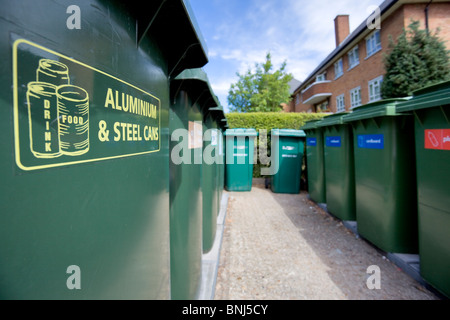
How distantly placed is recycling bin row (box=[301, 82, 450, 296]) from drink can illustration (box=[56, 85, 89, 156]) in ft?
10.4

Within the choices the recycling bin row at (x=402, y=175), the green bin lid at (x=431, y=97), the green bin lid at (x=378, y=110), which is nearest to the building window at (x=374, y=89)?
the recycling bin row at (x=402, y=175)

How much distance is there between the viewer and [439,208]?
2549 millimetres

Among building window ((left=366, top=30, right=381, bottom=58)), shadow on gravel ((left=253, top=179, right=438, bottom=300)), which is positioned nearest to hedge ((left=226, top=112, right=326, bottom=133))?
shadow on gravel ((left=253, top=179, right=438, bottom=300))

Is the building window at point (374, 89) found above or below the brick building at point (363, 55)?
below

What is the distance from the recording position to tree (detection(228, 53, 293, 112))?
23734 mm

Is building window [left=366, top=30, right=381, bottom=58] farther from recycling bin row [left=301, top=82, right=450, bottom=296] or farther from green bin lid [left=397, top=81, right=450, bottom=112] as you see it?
green bin lid [left=397, top=81, right=450, bottom=112]

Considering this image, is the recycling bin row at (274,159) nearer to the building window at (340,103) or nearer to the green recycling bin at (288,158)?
the green recycling bin at (288,158)

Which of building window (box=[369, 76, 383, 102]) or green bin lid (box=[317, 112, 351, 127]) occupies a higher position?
building window (box=[369, 76, 383, 102])

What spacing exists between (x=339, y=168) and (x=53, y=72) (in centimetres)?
525

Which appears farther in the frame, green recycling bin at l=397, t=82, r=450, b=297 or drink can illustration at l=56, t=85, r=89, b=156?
green recycling bin at l=397, t=82, r=450, b=297

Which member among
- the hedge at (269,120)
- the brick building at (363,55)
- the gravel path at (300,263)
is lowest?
the gravel path at (300,263)

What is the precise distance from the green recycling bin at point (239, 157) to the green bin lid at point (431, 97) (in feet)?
17.5

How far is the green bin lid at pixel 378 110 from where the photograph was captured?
128 inches

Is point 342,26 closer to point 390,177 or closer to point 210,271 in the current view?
point 390,177
